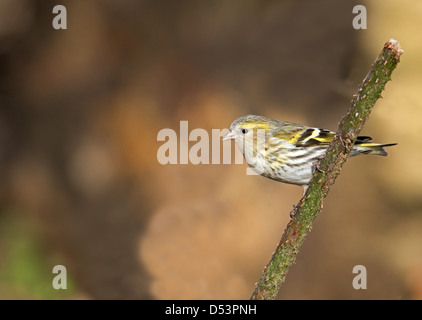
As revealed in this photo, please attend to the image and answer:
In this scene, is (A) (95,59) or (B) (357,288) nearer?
(B) (357,288)

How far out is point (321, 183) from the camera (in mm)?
1551

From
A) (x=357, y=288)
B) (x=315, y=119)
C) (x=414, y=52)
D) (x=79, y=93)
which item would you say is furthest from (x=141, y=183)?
(x=414, y=52)

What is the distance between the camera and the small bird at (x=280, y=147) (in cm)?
233

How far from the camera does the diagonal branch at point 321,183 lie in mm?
1510

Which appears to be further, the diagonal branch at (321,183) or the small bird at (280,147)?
the small bird at (280,147)

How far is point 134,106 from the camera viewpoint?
148 inches

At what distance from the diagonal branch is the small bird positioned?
2.42 feet

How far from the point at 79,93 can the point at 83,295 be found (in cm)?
133

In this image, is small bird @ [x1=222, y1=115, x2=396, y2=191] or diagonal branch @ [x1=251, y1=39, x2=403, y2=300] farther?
small bird @ [x1=222, y1=115, x2=396, y2=191]

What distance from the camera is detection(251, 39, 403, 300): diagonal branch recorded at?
1.51m

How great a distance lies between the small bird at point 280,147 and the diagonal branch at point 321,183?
739 mm

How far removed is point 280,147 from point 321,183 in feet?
2.77

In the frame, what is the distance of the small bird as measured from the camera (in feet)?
7.64

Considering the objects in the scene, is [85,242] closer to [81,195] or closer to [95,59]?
[81,195]
